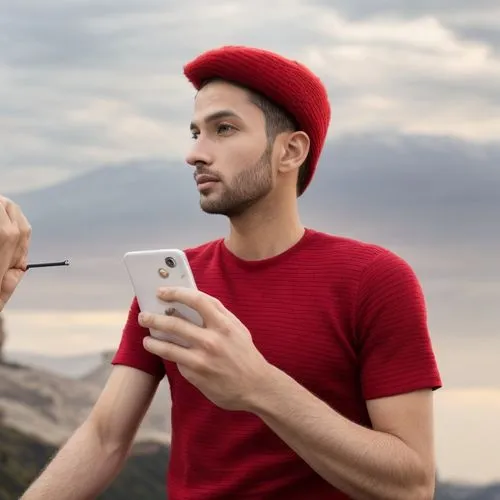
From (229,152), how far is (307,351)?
737 millimetres

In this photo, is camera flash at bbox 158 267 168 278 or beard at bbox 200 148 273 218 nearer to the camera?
camera flash at bbox 158 267 168 278

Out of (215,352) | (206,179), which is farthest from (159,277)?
(206,179)

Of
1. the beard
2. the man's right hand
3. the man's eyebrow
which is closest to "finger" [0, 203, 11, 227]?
the man's right hand

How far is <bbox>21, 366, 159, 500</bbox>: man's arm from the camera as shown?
13.8ft

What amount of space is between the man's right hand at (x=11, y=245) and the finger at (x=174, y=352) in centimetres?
50

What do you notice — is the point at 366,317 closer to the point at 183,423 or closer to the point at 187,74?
the point at 183,423

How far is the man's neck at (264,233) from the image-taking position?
Answer: 4.21 m

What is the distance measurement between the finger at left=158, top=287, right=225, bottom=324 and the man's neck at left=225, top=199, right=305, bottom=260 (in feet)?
2.52

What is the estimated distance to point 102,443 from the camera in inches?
168

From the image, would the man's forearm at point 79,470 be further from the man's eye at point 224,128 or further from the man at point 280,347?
the man's eye at point 224,128

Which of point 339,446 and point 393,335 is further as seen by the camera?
point 393,335

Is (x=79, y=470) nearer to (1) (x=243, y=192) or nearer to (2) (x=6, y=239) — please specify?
(1) (x=243, y=192)

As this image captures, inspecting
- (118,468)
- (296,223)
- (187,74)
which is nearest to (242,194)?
(296,223)

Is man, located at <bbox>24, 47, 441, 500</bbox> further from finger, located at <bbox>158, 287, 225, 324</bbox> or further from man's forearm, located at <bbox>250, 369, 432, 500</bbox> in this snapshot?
finger, located at <bbox>158, 287, 225, 324</bbox>
